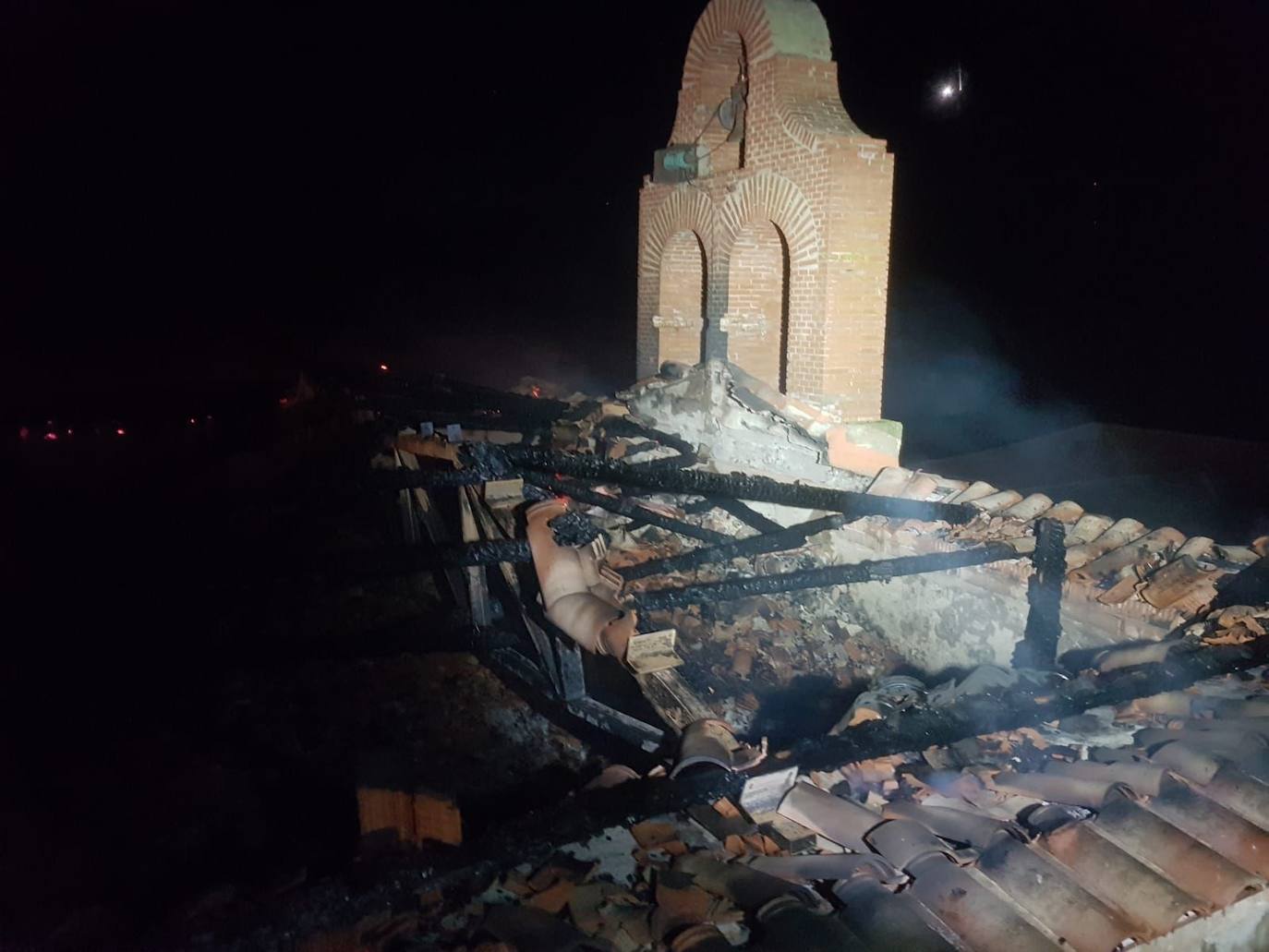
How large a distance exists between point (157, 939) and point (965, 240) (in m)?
28.8

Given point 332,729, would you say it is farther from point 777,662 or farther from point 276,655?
point 777,662

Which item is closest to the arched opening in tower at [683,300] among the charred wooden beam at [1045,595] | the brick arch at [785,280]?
the brick arch at [785,280]

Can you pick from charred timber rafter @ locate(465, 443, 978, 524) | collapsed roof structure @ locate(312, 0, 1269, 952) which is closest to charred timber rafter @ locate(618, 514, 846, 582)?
collapsed roof structure @ locate(312, 0, 1269, 952)

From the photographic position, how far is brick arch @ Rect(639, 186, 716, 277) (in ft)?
32.4

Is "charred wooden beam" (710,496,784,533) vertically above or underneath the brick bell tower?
underneath

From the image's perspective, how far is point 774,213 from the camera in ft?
28.8

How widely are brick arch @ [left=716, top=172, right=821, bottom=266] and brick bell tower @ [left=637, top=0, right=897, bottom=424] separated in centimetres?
2

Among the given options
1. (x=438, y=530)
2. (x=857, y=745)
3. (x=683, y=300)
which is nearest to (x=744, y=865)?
(x=857, y=745)

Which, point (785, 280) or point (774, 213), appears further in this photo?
point (785, 280)

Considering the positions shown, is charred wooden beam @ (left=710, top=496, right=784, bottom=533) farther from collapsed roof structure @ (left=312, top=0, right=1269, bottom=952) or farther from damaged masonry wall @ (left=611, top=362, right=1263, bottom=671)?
damaged masonry wall @ (left=611, top=362, right=1263, bottom=671)

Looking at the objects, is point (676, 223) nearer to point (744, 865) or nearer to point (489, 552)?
point (489, 552)

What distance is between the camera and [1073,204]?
22.4 metres

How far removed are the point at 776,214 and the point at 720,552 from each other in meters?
5.89

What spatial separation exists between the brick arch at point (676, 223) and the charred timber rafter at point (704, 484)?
637 cm
